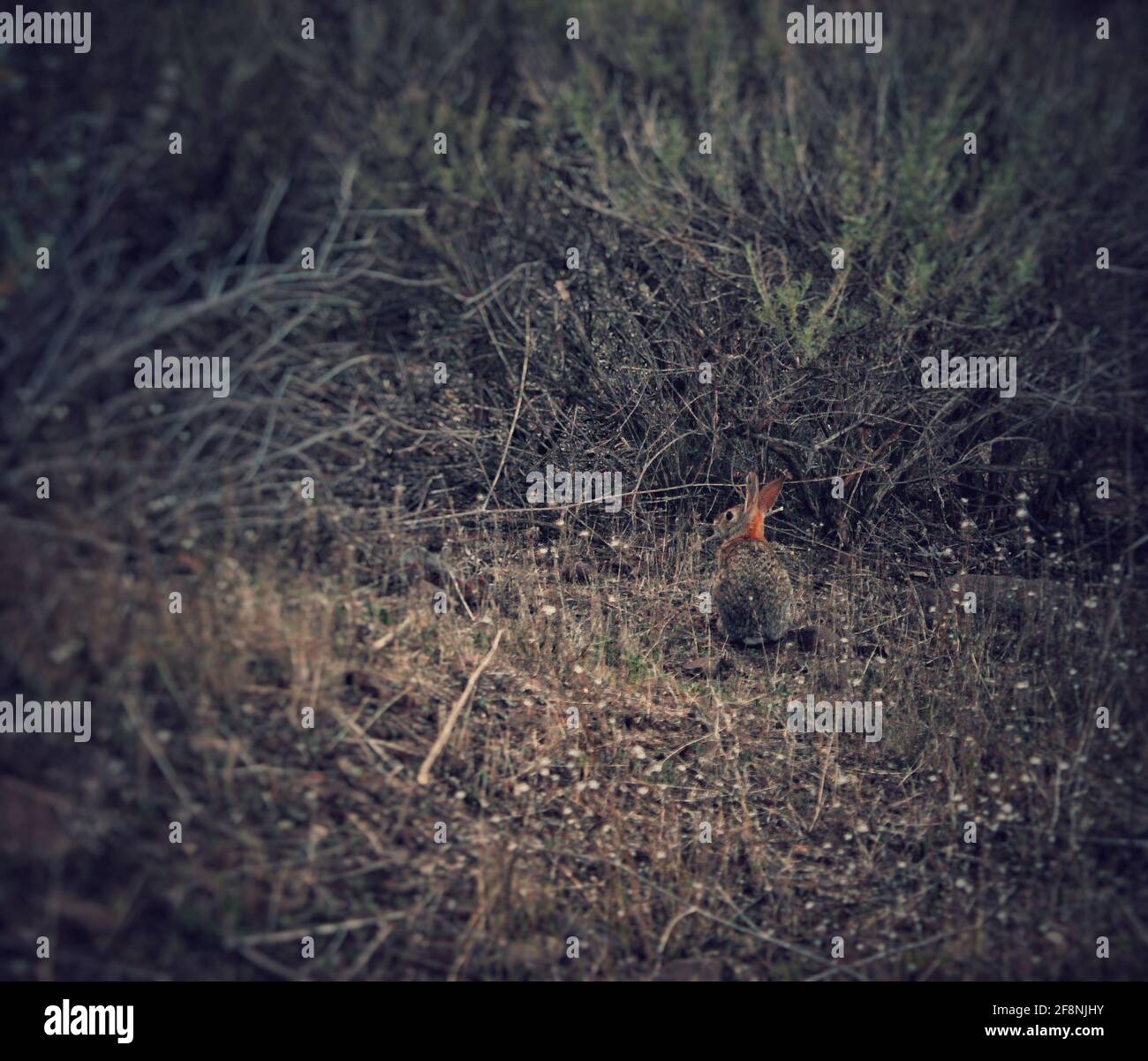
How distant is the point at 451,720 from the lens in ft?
12.6

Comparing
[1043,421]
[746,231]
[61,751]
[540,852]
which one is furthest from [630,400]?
[61,751]

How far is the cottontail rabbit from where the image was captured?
4828 millimetres

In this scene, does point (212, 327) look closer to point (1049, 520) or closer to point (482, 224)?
point (482, 224)

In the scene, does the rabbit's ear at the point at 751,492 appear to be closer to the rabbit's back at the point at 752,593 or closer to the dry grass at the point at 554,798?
the rabbit's back at the point at 752,593

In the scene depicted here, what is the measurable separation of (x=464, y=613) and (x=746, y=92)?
13.1 feet

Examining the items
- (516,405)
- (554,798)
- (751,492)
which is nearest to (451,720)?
(554,798)

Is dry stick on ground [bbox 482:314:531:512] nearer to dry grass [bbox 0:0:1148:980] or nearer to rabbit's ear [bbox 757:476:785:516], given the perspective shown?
dry grass [bbox 0:0:1148:980]

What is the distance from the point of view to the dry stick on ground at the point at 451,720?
12.1 ft

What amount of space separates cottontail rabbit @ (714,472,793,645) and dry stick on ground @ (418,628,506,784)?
3.85 feet

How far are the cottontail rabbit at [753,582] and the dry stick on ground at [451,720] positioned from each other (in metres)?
1.17

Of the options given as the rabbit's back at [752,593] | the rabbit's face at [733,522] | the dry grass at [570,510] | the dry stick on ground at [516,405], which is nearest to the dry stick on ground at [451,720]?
the dry grass at [570,510]

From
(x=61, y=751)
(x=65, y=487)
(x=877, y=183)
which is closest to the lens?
(x=61, y=751)

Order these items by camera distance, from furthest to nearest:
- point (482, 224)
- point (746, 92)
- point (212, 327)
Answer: point (746, 92) < point (482, 224) < point (212, 327)
